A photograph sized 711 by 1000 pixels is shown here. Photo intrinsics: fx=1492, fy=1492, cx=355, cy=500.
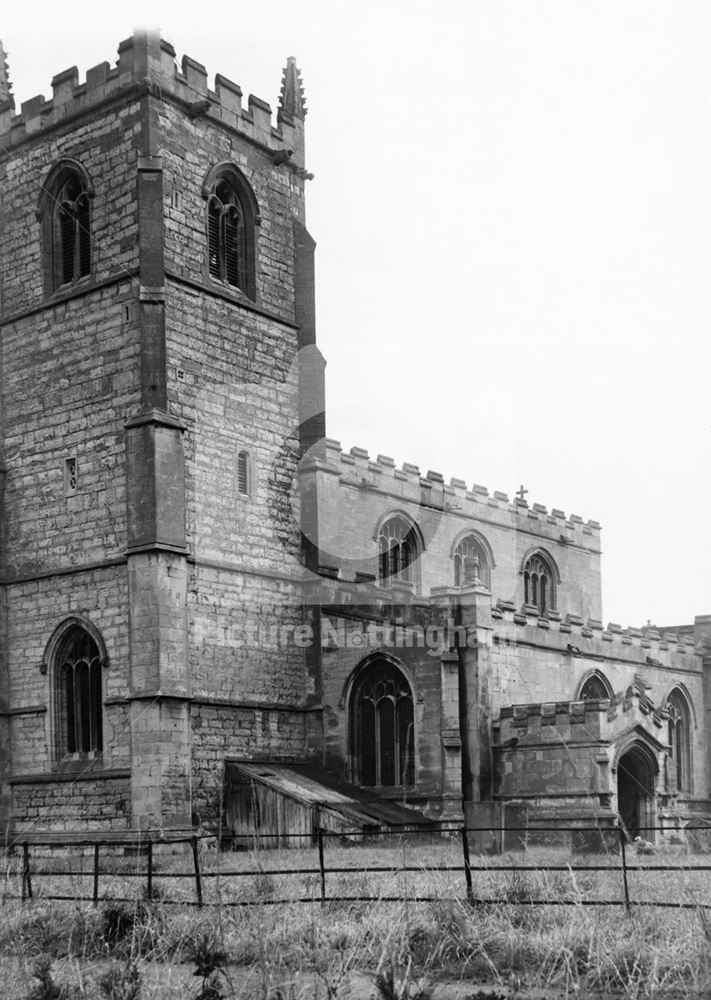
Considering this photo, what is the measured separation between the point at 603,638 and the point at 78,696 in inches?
572

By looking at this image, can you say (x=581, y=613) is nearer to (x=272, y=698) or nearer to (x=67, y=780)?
(x=272, y=698)

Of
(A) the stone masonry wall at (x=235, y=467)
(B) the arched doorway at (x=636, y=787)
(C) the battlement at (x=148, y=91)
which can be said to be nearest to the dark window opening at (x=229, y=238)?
(A) the stone masonry wall at (x=235, y=467)

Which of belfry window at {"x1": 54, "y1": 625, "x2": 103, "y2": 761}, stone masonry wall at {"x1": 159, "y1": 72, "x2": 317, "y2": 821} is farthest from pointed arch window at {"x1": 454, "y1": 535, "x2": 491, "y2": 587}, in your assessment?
belfry window at {"x1": 54, "y1": 625, "x2": 103, "y2": 761}

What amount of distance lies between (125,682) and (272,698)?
12.8 feet

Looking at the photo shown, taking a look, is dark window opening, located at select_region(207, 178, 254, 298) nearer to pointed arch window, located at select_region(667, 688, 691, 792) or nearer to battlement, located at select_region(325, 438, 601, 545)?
battlement, located at select_region(325, 438, 601, 545)

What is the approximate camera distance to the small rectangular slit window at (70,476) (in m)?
30.5

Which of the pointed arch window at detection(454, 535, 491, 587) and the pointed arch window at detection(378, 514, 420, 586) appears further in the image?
the pointed arch window at detection(454, 535, 491, 587)

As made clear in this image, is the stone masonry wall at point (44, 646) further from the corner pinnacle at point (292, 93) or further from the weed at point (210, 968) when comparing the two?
the weed at point (210, 968)

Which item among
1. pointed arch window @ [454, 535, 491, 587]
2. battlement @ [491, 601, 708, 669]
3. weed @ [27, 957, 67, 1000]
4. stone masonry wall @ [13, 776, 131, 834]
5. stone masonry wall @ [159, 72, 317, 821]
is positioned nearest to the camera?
weed @ [27, 957, 67, 1000]

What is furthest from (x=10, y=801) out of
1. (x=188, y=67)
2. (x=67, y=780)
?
(x=188, y=67)

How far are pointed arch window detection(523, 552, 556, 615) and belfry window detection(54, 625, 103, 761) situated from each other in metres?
20.3

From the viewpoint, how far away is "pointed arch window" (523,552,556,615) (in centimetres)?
4775

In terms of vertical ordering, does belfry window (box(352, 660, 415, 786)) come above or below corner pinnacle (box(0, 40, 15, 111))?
below

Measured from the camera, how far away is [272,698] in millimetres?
31734
